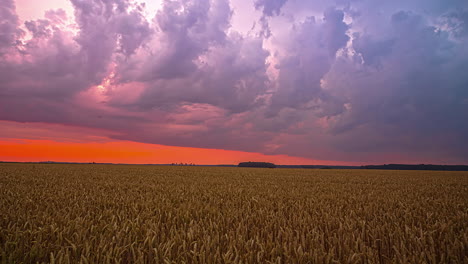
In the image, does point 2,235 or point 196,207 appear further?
point 196,207

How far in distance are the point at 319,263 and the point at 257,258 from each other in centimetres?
63

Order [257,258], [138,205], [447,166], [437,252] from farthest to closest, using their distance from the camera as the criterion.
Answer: [447,166]
[138,205]
[437,252]
[257,258]

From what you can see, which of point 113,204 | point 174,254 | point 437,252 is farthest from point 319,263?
point 113,204

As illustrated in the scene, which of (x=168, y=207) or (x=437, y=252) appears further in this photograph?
(x=168, y=207)

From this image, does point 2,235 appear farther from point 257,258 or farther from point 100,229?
point 257,258

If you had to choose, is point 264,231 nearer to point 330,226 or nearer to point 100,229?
point 330,226

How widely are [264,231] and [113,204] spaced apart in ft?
12.6

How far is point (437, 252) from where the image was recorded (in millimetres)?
3020

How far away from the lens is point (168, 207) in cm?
509

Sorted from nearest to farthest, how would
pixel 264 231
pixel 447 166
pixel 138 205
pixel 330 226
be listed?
1. pixel 264 231
2. pixel 330 226
3. pixel 138 205
4. pixel 447 166

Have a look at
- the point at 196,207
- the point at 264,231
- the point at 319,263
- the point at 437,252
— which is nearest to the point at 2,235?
the point at 196,207

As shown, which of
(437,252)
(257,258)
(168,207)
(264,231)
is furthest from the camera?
(168,207)

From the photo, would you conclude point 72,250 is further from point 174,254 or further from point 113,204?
point 113,204

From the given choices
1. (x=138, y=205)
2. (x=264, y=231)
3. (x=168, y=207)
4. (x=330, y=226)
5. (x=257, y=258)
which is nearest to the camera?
(x=257, y=258)
